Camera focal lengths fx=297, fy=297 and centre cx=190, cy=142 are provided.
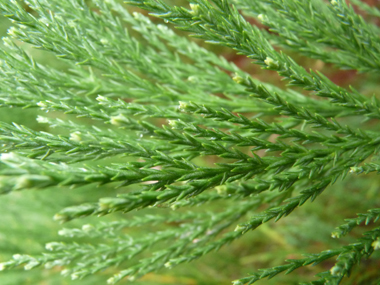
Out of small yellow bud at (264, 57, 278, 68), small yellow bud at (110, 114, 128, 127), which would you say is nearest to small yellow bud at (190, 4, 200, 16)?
small yellow bud at (264, 57, 278, 68)

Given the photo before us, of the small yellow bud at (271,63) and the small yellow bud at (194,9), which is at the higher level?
the small yellow bud at (194,9)

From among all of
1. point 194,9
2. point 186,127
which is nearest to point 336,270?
point 186,127

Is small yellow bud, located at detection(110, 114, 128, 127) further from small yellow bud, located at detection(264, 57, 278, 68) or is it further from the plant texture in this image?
small yellow bud, located at detection(264, 57, 278, 68)

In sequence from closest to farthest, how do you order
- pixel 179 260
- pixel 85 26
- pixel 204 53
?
pixel 179 260 < pixel 85 26 < pixel 204 53

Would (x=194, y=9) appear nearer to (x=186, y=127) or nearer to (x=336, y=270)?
(x=186, y=127)

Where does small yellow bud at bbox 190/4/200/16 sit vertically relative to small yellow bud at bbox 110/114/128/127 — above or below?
above

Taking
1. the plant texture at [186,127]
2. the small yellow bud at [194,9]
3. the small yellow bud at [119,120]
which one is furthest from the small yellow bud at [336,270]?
the small yellow bud at [194,9]

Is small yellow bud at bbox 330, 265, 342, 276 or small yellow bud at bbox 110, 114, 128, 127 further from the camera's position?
small yellow bud at bbox 330, 265, 342, 276

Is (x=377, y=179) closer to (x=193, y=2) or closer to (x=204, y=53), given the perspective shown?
(x=204, y=53)

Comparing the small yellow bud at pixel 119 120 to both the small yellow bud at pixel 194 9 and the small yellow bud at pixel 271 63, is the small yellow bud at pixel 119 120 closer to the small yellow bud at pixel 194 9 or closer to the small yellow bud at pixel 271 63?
the small yellow bud at pixel 194 9

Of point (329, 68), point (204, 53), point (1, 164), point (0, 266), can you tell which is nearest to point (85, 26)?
point (204, 53)

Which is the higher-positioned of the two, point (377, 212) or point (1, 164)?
point (1, 164)
